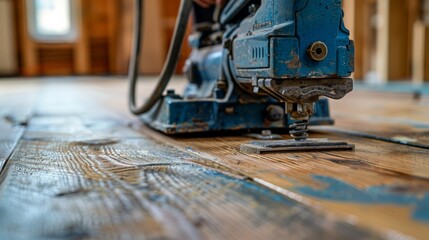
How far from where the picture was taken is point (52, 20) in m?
8.02

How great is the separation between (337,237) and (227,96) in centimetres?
93

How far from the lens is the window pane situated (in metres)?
7.99

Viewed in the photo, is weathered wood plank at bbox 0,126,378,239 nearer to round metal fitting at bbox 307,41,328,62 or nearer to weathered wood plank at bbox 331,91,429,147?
round metal fitting at bbox 307,41,328,62

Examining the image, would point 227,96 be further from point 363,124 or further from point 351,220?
point 351,220

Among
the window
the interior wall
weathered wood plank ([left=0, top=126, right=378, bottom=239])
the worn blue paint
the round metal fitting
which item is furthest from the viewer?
the window

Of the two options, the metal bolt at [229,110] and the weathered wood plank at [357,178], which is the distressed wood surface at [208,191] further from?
the metal bolt at [229,110]

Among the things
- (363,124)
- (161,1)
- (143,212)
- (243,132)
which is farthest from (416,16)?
(143,212)

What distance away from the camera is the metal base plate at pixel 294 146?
3.90ft

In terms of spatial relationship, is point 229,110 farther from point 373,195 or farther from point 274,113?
point 373,195

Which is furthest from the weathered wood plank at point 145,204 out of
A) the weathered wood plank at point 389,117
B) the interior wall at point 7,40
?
the interior wall at point 7,40

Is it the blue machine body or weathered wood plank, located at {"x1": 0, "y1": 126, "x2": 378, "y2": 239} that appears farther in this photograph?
the blue machine body

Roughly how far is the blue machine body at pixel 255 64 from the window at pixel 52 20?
653 centimetres

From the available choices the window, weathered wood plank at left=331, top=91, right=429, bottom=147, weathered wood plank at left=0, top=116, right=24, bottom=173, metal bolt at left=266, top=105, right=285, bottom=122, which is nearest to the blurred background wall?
the window

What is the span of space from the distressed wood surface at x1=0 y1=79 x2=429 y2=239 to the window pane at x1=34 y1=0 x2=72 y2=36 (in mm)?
7017
